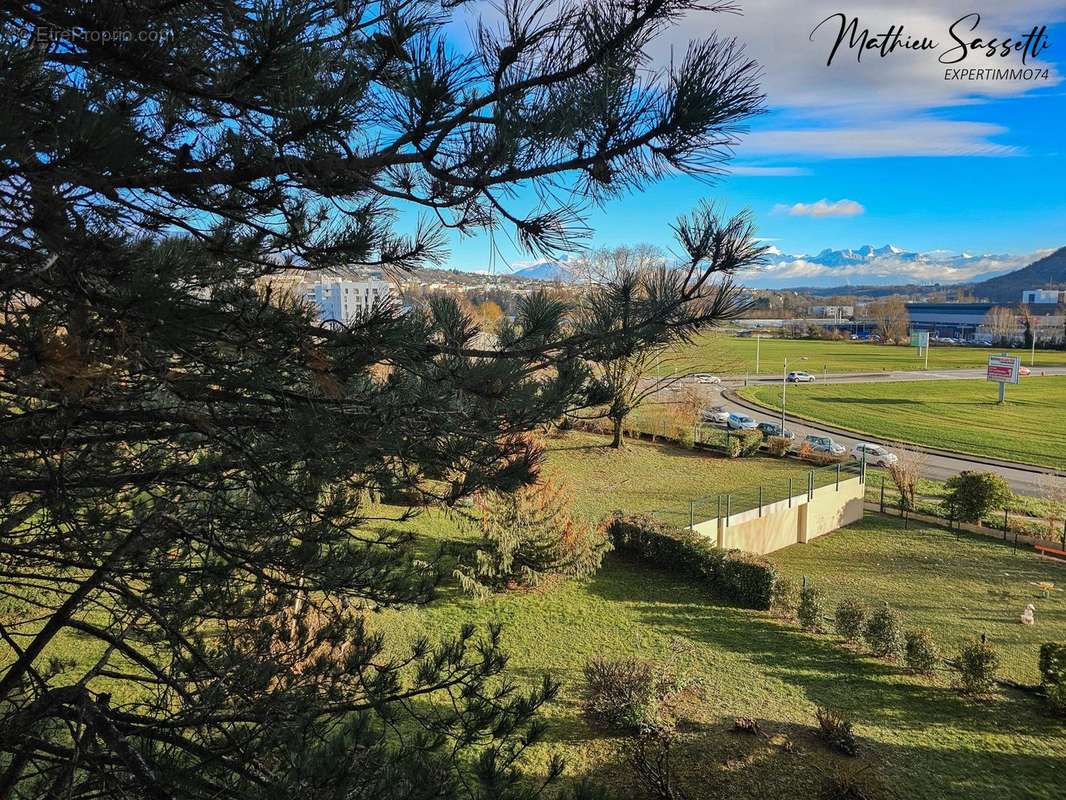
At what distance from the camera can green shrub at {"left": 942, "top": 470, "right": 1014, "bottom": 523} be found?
648 inches

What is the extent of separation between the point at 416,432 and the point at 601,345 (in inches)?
35.3

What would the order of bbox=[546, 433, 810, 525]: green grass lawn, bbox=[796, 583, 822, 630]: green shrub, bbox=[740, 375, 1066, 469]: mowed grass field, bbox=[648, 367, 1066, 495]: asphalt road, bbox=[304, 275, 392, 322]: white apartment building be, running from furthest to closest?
bbox=[740, 375, 1066, 469]: mowed grass field
bbox=[648, 367, 1066, 495]: asphalt road
bbox=[546, 433, 810, 525]: green grass lawn
bbox=[796, 583, 822, 630]: green shrub
bbox=[304, 275, 392, 322]: white apartment building

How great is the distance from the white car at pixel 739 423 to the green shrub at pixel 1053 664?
1884 centimetres

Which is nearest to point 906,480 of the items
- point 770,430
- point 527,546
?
point 770,430

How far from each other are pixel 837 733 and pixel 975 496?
41.8 feet

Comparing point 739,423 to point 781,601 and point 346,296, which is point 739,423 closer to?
point 781,601

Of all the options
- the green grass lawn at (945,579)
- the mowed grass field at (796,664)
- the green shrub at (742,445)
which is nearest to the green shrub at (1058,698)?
the mowed grass field at (796,664)

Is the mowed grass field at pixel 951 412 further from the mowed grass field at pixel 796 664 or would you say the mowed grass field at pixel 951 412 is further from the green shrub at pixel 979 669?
the green shrub at pixel 979 669

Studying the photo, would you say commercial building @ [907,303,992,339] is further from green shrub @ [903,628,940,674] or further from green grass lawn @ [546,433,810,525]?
green shrub @ [903,628,940,674]

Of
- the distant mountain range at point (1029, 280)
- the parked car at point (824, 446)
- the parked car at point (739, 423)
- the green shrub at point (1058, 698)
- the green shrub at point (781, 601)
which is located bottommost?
the green shrub at point (1058, 698)

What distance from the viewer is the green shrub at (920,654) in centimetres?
938

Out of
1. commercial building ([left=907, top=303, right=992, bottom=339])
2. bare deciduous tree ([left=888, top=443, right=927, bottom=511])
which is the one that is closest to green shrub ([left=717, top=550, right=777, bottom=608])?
bare deciduous tree ([left=888, top=443, right=927, bottom=511])

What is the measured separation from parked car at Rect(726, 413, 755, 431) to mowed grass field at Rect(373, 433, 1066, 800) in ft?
39.7

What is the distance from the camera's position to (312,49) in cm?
180
